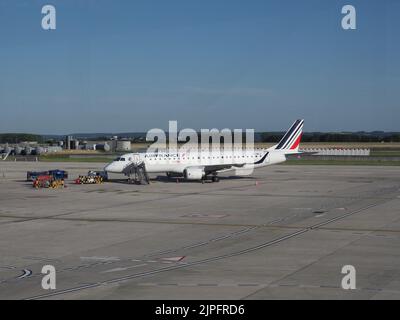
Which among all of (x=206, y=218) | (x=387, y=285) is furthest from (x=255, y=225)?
(x=387, y=285)

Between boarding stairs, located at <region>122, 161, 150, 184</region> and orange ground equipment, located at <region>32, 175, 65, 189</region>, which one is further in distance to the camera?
boarding stairs, located at <region>122, 161, 150, 184</region>

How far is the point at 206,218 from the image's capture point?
32.6 meters

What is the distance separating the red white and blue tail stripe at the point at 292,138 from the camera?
65.2 meters

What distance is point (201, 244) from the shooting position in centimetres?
2464

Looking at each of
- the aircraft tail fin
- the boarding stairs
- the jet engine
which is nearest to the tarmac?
the boarding stairs

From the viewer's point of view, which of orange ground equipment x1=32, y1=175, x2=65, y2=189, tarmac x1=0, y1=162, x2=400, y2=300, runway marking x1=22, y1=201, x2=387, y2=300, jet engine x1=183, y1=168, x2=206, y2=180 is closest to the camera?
runway marking x1=22, y1=201, x2=387, y2=300

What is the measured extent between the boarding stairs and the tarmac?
8.90 m

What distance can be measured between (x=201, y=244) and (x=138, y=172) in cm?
3328

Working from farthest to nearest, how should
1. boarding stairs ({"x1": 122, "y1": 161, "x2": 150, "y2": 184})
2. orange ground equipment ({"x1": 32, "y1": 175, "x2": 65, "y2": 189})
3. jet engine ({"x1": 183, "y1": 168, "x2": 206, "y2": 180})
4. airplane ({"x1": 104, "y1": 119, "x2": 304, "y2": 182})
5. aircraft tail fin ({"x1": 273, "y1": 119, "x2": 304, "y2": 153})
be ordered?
1. aircraft tail fin ({"x1": 273, "y1": 119, "x2": 304, "y2": 153})
2. airplane ({"x1": 104, "y1": 119, "x2": 304, "y2": 182})
3. jet engine ({"x1": 183, "y1": 168, "x2": 206, "y2": 180})
4. boarding stairs ({"x1": 122, "y1": 161, "x2": 150, "y2": 184})
5. orange ground equipment ({"x1": 32, "y1": 175, "x2": 65, "y2": 189})

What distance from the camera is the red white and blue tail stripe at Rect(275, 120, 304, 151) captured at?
65.2 m

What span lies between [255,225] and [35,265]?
12538 mm

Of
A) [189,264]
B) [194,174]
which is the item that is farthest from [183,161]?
[189,264]

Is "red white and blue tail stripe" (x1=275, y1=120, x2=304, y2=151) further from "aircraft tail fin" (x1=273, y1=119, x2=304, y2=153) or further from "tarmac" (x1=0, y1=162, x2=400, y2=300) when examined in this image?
"tarmac" (x1=0, y1=162, x2=400, y2=300)
